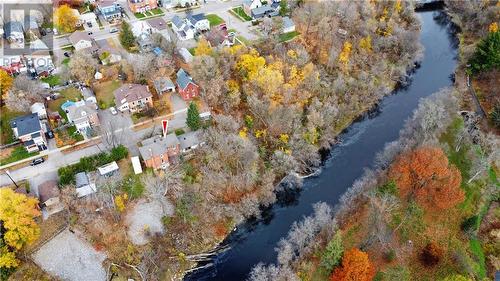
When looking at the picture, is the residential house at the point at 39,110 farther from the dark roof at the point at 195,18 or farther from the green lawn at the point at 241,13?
the green lawn at the point at 241,13

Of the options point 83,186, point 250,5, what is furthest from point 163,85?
point 250,5

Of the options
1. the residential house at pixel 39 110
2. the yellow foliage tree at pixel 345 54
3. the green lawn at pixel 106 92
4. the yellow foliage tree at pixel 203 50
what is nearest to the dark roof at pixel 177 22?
the yellow foliage tree at pixel 203 50

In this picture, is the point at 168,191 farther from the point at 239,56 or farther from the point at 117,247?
the point at 239,56

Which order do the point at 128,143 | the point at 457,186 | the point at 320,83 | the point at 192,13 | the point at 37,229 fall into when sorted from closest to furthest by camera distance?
the point at 37,229
the point at 457,186
the point at 128,143
the point at 320,83
the point at 192,13

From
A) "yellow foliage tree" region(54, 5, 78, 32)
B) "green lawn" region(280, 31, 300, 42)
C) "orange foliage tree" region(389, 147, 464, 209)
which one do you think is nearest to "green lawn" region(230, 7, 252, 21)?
"green lawn" region(280, 31, 300, 42)

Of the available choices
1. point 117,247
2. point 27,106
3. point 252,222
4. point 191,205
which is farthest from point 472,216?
point 27,106

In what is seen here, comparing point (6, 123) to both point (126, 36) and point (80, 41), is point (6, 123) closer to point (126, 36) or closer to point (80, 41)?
point (80, 41)

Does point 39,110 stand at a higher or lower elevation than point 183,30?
lower
